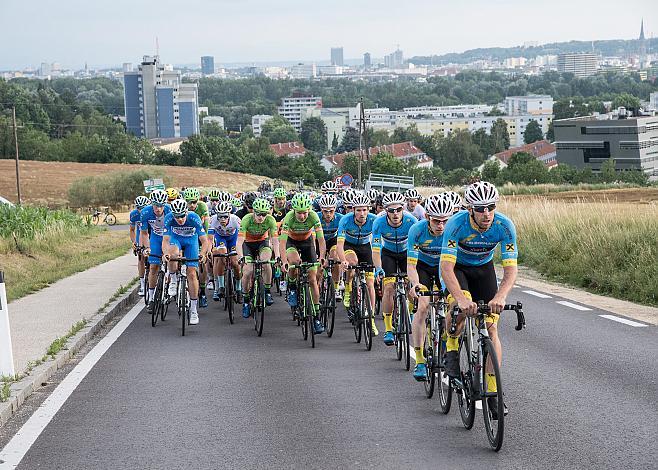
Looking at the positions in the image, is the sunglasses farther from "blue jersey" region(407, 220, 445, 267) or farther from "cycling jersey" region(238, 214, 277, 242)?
"cycling jersey" region(238, 214, 277, 242)

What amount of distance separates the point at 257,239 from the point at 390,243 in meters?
3.31

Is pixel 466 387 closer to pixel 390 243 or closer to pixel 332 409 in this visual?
pixel 332 409

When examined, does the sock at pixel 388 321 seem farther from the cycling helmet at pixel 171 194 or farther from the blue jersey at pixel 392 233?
the cycling helmet at pixel 171 194

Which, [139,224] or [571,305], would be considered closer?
[571,305]

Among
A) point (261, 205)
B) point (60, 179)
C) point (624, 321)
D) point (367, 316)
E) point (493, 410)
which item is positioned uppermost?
point (261, 205)

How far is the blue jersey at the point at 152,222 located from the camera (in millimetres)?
15539

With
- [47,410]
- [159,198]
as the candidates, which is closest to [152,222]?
[159,198]

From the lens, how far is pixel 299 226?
13781mm

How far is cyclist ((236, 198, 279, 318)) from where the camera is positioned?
14.2m

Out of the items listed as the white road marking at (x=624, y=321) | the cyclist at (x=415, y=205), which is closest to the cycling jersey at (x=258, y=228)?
the cyclist at (x=415, y=205)

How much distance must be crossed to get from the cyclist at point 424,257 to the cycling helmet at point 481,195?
1.72m

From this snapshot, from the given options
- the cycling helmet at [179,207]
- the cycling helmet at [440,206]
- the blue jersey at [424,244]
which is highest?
the cycling helmet at [440,206]

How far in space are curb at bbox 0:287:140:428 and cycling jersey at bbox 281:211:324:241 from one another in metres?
2.77

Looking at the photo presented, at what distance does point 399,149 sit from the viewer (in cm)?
18550
